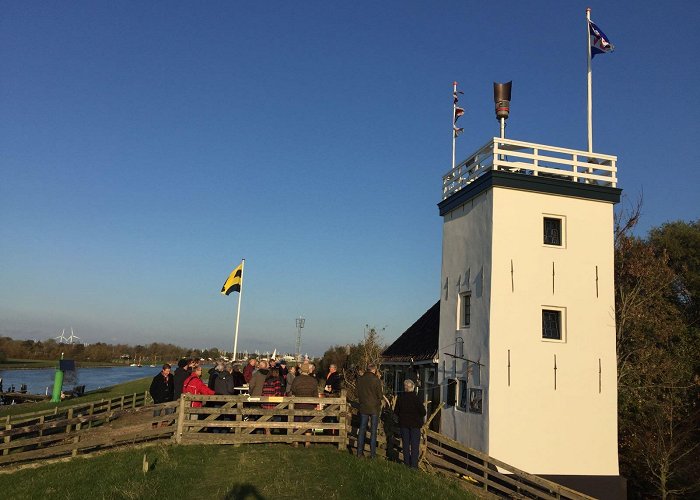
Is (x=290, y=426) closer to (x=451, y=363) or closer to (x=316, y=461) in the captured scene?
(x=316, y=461)

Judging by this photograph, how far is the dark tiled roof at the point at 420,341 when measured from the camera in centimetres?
2164

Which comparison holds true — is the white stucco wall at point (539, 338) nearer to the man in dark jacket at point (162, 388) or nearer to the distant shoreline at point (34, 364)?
the man in dark jacket at point (162, 388)

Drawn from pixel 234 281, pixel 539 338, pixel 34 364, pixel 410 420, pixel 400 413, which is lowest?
pixel 34 364

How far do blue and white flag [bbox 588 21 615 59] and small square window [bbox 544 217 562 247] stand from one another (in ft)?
20.1

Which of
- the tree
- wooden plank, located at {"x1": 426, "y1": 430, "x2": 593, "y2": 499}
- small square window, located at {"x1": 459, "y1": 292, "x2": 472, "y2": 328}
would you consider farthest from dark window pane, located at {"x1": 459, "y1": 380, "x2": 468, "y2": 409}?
the tree

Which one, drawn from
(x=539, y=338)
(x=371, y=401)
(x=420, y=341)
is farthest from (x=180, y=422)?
(x=420, y=341)

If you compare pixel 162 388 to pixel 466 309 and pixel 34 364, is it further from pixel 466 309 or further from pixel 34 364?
pixel 34 364

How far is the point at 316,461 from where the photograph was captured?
39.4 ft

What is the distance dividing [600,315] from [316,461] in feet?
31.1

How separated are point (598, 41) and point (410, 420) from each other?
14159 mm

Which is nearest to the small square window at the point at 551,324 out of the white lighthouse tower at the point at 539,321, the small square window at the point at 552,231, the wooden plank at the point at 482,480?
the white lighthouse tower at the point at 539,321

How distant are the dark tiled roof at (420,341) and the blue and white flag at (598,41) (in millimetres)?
11167

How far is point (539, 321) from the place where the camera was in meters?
16.1

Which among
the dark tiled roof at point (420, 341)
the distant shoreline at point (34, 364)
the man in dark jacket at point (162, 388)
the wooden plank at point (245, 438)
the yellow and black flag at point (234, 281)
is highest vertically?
the yellow and black flag at point (234, 281)
